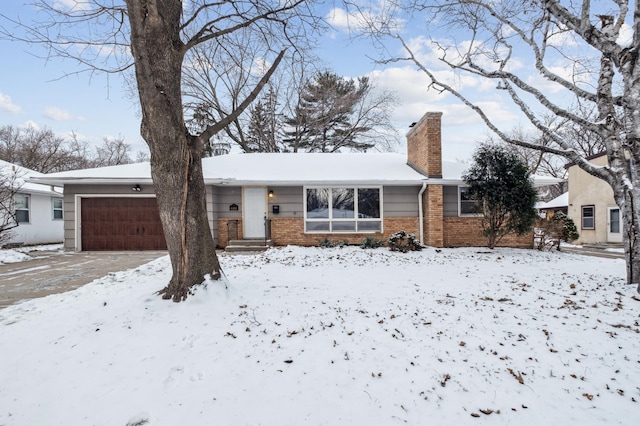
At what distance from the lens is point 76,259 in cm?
904

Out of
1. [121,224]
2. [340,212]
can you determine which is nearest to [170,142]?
[340,212]

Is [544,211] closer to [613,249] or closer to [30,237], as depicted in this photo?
[613,249]

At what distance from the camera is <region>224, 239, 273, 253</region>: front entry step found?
1067 cm

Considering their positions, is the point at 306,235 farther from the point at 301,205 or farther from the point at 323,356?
the point at 323,356

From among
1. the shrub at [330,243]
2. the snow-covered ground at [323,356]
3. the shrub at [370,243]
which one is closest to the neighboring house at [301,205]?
the shrub at [330,243]

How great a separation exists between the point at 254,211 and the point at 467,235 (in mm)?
8012

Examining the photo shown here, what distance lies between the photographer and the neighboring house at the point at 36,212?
12.8 metres

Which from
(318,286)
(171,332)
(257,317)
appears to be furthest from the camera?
(318,286)

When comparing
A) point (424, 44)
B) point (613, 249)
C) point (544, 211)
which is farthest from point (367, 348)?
point (544, 211)

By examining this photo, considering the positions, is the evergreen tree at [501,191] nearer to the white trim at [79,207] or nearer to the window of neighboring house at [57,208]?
the white trim at [79,207]

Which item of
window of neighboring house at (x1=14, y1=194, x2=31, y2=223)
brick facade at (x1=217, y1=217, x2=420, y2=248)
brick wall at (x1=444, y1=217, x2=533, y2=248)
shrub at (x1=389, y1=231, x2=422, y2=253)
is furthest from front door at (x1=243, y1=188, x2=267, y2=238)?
window of neighboring house at (x1=14, y1=194, x2=31, y2=223)

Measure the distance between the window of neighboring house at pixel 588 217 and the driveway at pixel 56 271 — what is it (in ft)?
64.4

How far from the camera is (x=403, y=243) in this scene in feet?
34.5

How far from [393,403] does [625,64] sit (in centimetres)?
634
